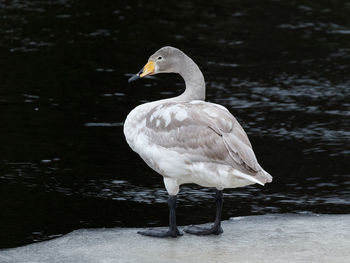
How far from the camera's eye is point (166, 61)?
23.0 feet

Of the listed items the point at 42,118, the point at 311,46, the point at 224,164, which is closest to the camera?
the point at 224,164

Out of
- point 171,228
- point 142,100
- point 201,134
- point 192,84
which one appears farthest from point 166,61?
point 142,100

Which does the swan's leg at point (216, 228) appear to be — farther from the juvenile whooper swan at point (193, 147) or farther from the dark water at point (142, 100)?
the dark water at point (142, 100)

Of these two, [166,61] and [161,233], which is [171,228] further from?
[166,61]

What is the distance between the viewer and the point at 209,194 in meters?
8.16

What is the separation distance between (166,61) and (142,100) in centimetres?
398

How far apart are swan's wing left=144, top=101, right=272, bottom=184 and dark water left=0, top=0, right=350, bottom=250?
1356 millimetres

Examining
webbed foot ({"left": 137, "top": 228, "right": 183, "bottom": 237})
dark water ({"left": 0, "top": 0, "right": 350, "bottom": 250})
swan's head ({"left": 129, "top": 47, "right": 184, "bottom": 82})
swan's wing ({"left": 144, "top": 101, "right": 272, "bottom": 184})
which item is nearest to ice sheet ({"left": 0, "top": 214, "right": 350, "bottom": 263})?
webbed foot ({"left": 137, "top": 228, "right": 183, "bottom": 237})

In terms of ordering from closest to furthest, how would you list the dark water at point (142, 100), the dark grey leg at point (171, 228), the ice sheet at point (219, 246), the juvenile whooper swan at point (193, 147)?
1. the ice sheet at point (219, 246)
2. the juvenile whooper swan at point (193, 147)
3. the dark grey leg at point (171, 228)
4. the dark water at point (142, 100)

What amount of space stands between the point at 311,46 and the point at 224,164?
7673 mm

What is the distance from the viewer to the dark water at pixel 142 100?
25.8ft

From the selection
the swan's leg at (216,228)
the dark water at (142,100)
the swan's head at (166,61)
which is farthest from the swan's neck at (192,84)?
the dark water at (142,100)

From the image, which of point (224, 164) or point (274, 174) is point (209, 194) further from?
point (224, 164)

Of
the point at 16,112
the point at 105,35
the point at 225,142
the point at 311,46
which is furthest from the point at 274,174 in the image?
the point at 105,35
